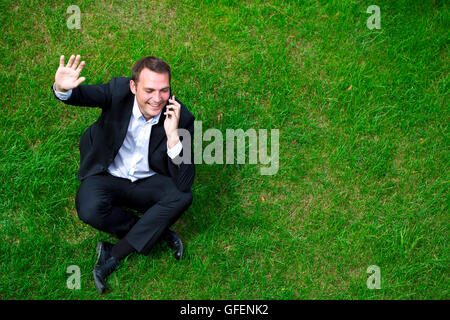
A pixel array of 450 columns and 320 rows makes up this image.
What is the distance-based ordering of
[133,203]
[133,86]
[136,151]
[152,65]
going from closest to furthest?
[152,65]
[133,86]
[136,151]
[133,203]

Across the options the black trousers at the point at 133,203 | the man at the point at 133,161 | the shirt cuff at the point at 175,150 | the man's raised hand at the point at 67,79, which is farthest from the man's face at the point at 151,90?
the black trousers at the point at 133,203

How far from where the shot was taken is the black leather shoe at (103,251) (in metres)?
4.45

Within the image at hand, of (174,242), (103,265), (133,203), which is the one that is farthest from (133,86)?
(103,265)

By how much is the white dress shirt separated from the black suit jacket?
0.05 m

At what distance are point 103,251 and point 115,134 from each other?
4.35ft

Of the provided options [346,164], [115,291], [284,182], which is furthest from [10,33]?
[346,164]

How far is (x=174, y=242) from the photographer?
458 centimetres

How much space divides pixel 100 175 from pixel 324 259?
2.67 meters

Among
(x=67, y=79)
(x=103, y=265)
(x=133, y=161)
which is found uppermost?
(x=67, y=79)

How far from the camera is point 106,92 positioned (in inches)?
155

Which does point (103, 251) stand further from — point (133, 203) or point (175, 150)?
point (175, 150)

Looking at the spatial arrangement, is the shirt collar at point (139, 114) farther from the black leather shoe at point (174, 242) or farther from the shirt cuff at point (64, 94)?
the black leather shoe at point (174, 242)

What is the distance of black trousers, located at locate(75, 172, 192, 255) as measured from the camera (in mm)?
4121

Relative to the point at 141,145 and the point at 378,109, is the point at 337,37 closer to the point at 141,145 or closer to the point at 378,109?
the point at 378,109
